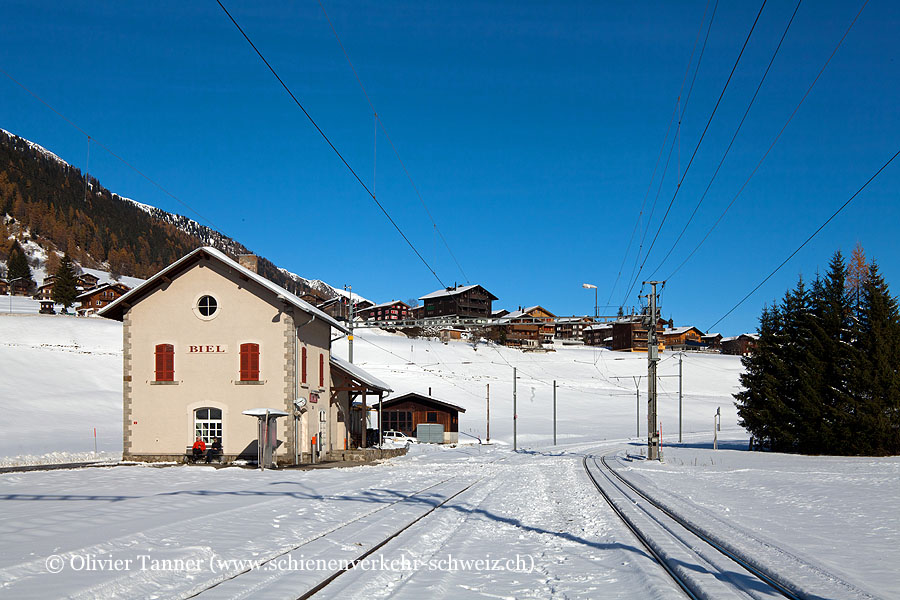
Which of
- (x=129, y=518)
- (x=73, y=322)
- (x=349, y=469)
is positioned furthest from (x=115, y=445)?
(x=73, y=322)

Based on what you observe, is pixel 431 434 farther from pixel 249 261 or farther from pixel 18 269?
pixel 18 269

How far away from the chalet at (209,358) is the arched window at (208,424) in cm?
4

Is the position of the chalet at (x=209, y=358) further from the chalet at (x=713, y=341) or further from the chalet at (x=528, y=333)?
the chalet at (x=713, y=341)

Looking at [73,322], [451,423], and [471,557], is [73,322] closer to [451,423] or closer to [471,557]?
[451,423]

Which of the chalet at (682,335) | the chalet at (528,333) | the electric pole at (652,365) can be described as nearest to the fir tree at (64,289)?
the chalet at (528,333)

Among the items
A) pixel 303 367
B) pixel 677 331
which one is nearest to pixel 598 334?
pixel 677 331

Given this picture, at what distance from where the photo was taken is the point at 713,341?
18012 cm

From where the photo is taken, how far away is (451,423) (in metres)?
61.8

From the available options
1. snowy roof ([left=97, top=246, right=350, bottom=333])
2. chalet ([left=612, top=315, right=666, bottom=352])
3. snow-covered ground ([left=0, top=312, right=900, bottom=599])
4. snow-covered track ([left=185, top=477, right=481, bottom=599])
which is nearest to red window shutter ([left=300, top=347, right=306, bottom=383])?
snowy roof ([left=97, top=246, right=350, bottom=333])

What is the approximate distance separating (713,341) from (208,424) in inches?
6629

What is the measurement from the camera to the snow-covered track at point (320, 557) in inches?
310

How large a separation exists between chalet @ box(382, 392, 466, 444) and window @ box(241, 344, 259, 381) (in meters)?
31.2

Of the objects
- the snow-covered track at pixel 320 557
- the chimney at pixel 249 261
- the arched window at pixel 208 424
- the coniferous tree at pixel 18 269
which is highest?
the coniferous tree at pixel 18 269

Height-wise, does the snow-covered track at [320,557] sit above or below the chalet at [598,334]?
below
